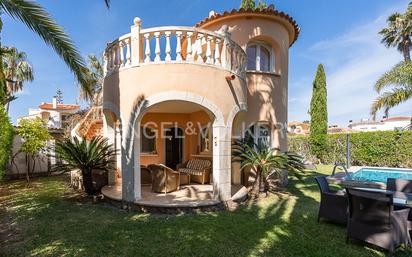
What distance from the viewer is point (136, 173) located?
8.96 meters

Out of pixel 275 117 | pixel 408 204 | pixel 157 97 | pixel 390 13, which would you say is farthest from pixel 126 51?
pixel 390 13

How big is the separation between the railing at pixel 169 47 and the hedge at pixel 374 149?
60.6 ft

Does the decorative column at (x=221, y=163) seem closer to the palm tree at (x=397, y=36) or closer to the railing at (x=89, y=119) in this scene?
the railing at (x=89, y=119)

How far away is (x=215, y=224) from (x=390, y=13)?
33.0 meters

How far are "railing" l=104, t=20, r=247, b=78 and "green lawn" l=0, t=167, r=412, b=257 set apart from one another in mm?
5569

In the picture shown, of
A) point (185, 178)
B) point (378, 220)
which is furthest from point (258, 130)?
point (378, 220)

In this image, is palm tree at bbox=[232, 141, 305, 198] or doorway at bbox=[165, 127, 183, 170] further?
doorway at bbox=[165, 127, 183, 170]

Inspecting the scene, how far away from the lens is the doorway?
51.0 ft

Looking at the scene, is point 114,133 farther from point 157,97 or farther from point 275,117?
point 275,117

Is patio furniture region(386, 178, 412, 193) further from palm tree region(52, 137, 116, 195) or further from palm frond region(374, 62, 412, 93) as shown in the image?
palm frond region(374, 62, 412, 93)

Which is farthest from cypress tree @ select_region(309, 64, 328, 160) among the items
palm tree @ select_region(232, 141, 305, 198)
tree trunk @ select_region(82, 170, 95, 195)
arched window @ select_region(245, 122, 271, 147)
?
tree trunk @ select_region(82, 170, 95, 195)

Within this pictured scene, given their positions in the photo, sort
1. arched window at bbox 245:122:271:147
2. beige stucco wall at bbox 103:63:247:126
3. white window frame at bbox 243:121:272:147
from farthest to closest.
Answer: white window frame at bbox 243:121:272:147 < arched window at bbox 245:122:271:147 < beige stucco wall at bbox 103:63:247:126

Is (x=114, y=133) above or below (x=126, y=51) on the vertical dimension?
below

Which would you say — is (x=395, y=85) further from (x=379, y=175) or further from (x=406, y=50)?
(x=406, y=50)
